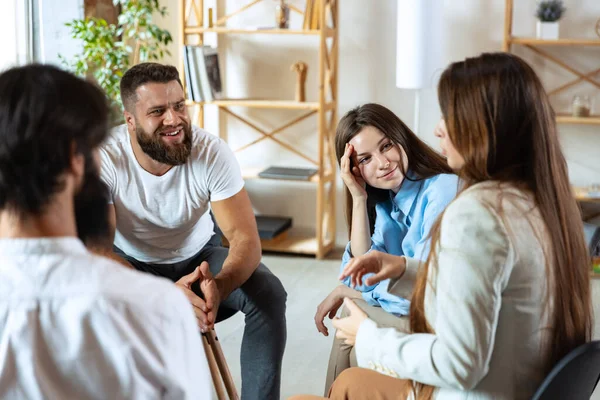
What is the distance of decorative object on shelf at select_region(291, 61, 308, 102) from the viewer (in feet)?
15.4

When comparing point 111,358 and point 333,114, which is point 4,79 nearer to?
point 111,358

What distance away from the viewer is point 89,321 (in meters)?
0.98

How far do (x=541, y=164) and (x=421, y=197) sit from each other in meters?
0.90

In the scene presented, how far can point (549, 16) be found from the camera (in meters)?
4.32

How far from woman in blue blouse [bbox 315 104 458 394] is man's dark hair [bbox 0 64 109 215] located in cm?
135

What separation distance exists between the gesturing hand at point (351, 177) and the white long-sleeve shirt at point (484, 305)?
104cm

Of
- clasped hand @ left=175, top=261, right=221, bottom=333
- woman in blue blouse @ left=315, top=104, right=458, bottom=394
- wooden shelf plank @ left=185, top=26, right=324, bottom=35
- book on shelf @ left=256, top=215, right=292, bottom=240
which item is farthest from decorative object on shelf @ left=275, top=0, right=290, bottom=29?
clasped hand @ left=175, top=261, right=221, bottom=333

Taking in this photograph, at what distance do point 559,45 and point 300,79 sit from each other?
4.92 feet

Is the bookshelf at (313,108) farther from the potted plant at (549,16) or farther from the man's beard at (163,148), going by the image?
the man's beard at (163,148)

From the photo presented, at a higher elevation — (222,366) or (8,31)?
(8,31)

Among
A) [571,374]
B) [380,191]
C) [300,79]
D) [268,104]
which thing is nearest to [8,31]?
[268,104]

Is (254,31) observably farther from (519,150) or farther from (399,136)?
(519,150)

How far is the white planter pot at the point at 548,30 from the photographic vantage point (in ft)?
14.1

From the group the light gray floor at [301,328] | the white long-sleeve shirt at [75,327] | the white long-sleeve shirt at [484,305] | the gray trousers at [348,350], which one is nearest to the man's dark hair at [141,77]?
the gray trousers at [348,350]
